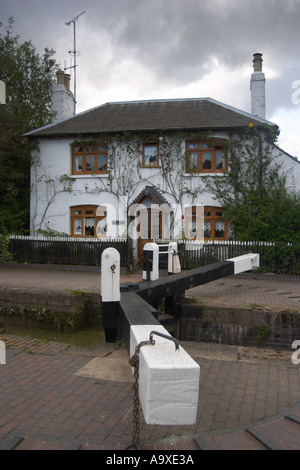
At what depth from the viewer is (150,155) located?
15.0m

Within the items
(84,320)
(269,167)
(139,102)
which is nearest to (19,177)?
(139,102)

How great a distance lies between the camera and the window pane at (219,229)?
14.4 m

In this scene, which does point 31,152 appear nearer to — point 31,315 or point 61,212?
point 61,212

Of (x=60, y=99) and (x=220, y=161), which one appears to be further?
(x=60, y=99)

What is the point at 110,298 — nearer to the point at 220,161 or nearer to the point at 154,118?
the point at 220,161

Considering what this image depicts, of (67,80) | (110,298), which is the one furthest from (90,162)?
(110,298)

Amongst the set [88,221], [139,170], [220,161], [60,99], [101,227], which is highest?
[60,99]

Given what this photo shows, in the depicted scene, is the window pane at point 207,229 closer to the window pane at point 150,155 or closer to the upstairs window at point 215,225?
the upstairs window at point 215,225

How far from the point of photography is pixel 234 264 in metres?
8.54

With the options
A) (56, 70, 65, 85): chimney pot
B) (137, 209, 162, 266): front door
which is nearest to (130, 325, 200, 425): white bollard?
(137, 209, 162, 266): front door

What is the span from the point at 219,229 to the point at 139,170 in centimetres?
419

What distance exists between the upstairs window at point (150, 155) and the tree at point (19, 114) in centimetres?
554

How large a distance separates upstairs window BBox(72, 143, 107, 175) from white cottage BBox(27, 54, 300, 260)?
0.04m

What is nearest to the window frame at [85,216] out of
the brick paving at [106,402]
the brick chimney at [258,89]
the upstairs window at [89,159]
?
the upstairs window at [89,159]
